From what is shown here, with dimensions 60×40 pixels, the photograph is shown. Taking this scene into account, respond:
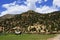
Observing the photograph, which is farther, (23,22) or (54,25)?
(23,22)

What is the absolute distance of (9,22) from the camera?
126m

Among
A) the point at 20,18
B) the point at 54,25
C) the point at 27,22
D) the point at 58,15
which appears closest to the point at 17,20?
the point at 20,18

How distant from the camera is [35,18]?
390ft

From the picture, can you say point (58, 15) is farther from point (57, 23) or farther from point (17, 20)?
point (17, 20)

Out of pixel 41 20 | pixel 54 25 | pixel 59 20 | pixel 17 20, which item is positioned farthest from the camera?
pixel 17 20

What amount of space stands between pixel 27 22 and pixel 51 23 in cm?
1661

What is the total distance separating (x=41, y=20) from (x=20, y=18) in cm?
1917

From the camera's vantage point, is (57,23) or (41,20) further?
(41,20)

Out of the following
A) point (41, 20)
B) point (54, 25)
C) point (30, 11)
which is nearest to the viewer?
point (54, 25)

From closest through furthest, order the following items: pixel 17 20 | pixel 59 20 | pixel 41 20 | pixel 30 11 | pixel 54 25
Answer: pixel 54 25
pixel 59 20
pixel 41 20
pixel 17 20
pixel 30 11

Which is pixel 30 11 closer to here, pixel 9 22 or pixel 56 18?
pixel 9 22

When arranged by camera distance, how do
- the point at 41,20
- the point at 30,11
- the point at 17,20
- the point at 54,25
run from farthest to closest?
the point at 30,11 < the point at 17,20 < the point at 41,20 < the point at 54,25

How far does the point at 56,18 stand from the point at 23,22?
68.5 ft

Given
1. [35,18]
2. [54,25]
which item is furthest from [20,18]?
[54,25]
